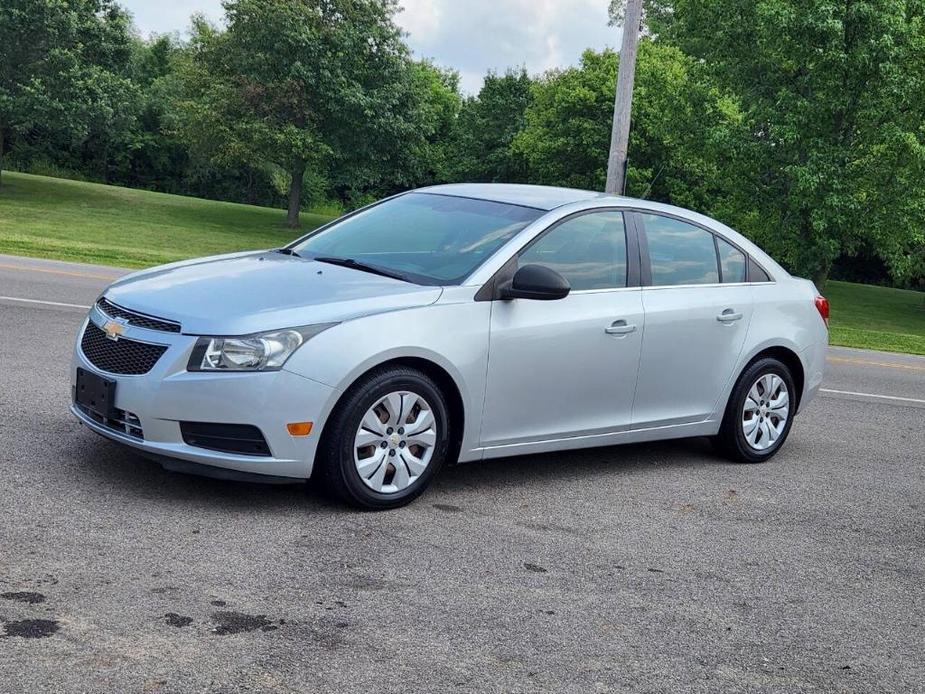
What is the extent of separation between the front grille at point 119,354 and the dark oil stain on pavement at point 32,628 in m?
1.69

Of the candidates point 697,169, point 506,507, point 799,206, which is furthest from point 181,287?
point 697,169

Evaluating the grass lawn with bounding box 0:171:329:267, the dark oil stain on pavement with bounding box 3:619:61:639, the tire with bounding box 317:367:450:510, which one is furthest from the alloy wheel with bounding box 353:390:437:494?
the grass lawn with bounding box 0:171:329:267

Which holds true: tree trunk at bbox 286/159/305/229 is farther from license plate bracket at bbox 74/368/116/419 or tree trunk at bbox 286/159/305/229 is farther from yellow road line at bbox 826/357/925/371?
license plate bracket at bbox 74/368/116/419

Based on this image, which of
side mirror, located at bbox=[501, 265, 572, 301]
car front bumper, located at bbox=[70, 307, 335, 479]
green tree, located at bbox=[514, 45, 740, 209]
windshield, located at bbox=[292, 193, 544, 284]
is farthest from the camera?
green tree, located at bbox=[514, 45, 740, 209]

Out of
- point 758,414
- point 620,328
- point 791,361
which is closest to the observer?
point 620,328

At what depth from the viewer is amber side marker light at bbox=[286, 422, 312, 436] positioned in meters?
5.41

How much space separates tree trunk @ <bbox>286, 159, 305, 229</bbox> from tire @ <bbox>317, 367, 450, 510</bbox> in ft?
153

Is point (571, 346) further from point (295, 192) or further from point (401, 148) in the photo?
point (295, 192)

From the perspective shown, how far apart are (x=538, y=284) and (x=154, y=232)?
40.0 metres

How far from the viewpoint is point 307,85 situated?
163 ft

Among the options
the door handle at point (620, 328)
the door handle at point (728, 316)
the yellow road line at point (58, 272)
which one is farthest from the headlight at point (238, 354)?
the yellow road line at point (58, 272)

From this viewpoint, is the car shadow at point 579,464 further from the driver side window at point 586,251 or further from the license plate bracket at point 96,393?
the license plate bracket at point 96,393

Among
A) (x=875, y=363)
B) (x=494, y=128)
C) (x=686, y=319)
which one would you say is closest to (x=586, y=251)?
(x=686, y=319)

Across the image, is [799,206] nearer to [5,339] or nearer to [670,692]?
[5,339]
